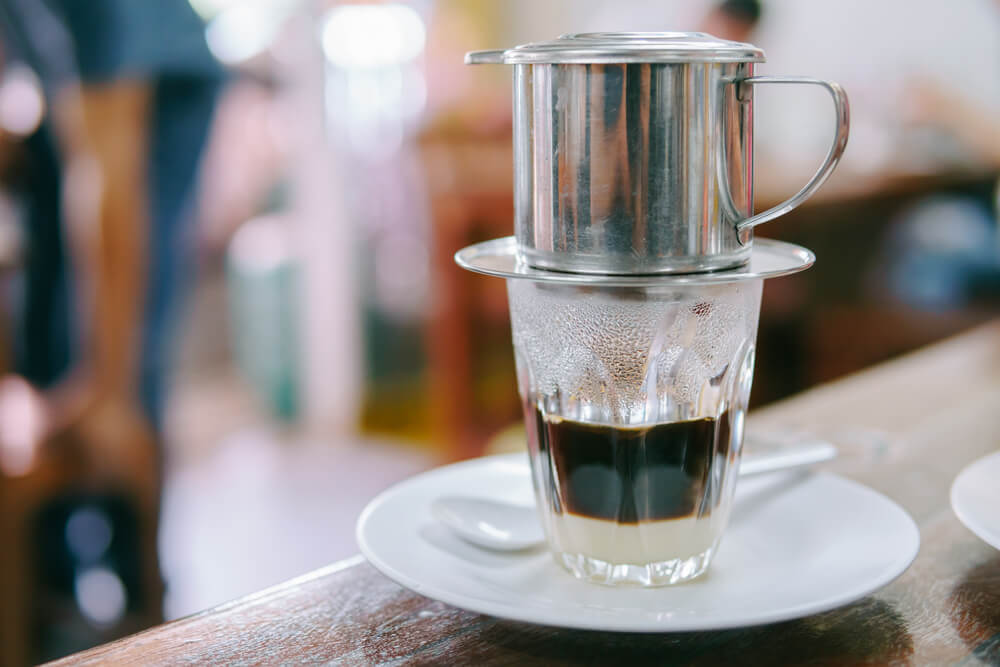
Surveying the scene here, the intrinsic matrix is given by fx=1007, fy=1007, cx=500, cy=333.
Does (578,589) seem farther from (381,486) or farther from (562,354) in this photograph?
(381,486)

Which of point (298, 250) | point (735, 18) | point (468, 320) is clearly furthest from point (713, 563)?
point (298, 250)

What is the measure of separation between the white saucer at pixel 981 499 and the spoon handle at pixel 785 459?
62mm

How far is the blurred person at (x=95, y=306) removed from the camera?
4.00 ft

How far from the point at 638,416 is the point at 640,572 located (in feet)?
0.21

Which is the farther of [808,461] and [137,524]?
[137,524]

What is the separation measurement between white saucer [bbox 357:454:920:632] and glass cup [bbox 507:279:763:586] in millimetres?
16

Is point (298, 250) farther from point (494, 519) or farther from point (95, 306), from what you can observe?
point (494, 519)

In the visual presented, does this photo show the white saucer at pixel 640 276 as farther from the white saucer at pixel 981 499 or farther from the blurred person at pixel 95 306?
Result: the blurred person at pixel 95 306

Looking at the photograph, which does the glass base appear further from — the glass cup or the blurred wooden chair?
the blurred wooden chair

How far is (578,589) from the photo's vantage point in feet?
1.29

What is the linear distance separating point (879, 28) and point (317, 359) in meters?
1.95

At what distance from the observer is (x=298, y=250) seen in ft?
8.67

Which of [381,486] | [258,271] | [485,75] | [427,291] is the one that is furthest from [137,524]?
[485,75]

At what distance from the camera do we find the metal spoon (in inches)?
16.8
